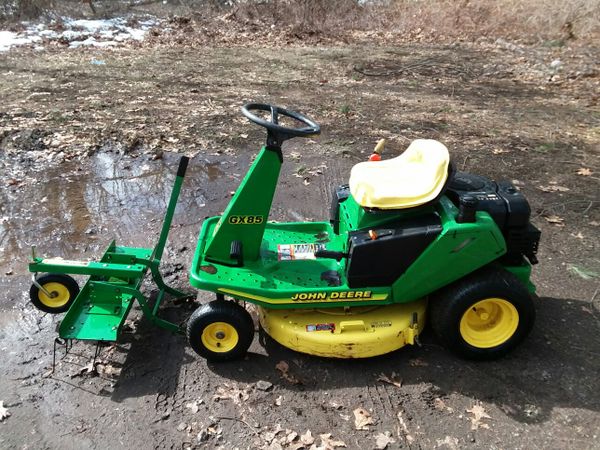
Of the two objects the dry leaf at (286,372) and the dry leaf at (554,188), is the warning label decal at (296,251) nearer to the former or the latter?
the dry leaf at (286,372)

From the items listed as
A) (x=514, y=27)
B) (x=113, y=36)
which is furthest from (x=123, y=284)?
(x=514, y=27)

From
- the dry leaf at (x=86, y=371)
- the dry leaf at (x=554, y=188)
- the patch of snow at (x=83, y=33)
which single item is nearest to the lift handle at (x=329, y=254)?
the dry leaf at (x=86, y=371)

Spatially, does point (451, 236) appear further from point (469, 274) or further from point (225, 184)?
point (225, 184)

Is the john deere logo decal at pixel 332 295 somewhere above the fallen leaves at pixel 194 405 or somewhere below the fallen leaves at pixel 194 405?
above

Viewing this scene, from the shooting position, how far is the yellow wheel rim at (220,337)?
10.6ft

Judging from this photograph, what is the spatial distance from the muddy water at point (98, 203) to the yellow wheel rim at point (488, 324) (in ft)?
9.15

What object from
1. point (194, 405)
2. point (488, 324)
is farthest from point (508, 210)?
point (194, 405)

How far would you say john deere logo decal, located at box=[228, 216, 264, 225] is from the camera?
3296mm

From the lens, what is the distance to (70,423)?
2.95 meters

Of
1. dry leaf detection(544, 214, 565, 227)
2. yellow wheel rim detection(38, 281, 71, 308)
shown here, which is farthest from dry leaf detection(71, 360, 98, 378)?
dry leaf detection(544, 214, 565, 227)

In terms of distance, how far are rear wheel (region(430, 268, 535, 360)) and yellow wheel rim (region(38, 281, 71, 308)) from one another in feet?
8.21

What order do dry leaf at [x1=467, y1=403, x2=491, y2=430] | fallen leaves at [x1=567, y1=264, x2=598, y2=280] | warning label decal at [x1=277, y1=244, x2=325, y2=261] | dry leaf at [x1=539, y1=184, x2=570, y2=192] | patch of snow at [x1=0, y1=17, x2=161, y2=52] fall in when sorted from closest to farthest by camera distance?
dry leaf at [x1=467, y1=403, x2=491, y2=430] < warning label decal at [x1=277, y1=244, x2=325, y2=261] < fallen leaves at [x1=567, y1=264, x2=598, y2=280] < dry leaf at [x1=539, y1=184, x2=570, y2=192] < patch of snow at [x1=0, y1=17, x2=161, y2=52]

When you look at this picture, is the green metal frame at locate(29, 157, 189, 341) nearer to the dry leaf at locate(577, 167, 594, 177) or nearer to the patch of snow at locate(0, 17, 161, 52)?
the dry leaf at locate(577, 167, 594, 177)

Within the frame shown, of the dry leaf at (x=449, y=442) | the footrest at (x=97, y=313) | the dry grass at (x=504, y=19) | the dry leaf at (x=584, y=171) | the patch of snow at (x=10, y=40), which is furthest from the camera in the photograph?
the dry grass at (x=504, y=19)
